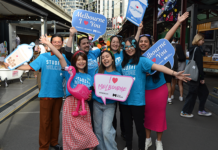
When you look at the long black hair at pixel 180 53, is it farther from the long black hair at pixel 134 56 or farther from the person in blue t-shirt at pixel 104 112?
the person in blue t-shirt at pixel 104 112

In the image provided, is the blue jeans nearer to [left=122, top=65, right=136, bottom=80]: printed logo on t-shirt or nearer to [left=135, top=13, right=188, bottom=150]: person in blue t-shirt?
[left=122, top=65, right=136, bottom=80]: printed logo on t-shirt

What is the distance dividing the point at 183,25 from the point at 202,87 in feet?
14.3

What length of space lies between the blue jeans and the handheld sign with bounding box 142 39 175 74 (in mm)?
996

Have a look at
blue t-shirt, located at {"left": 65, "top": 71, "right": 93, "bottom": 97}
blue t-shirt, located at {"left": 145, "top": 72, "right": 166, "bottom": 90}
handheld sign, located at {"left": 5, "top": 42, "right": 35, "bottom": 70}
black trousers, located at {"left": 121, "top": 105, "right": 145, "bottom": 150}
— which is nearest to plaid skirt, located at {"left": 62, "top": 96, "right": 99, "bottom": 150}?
blue t-shirt, located at {"left": 65, "top": 71, "right": 93, "bottom": 97}

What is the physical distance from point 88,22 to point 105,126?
195 cm

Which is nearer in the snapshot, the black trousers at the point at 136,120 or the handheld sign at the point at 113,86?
the handheld sign at the point at 113,86

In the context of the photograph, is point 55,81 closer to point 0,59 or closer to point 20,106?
point 20,106

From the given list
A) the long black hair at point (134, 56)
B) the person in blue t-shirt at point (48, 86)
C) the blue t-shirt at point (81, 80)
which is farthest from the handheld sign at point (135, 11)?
the blue t-shirt at point (81, 80)

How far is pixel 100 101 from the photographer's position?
2.68 metres

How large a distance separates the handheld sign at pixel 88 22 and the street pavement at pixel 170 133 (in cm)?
217

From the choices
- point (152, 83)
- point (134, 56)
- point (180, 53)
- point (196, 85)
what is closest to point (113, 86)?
point (134, 56)

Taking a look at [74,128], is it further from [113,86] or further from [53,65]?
[53,65]

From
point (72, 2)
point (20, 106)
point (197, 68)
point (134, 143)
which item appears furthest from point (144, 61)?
point (72, 2)

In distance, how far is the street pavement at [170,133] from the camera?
10.7 ft
